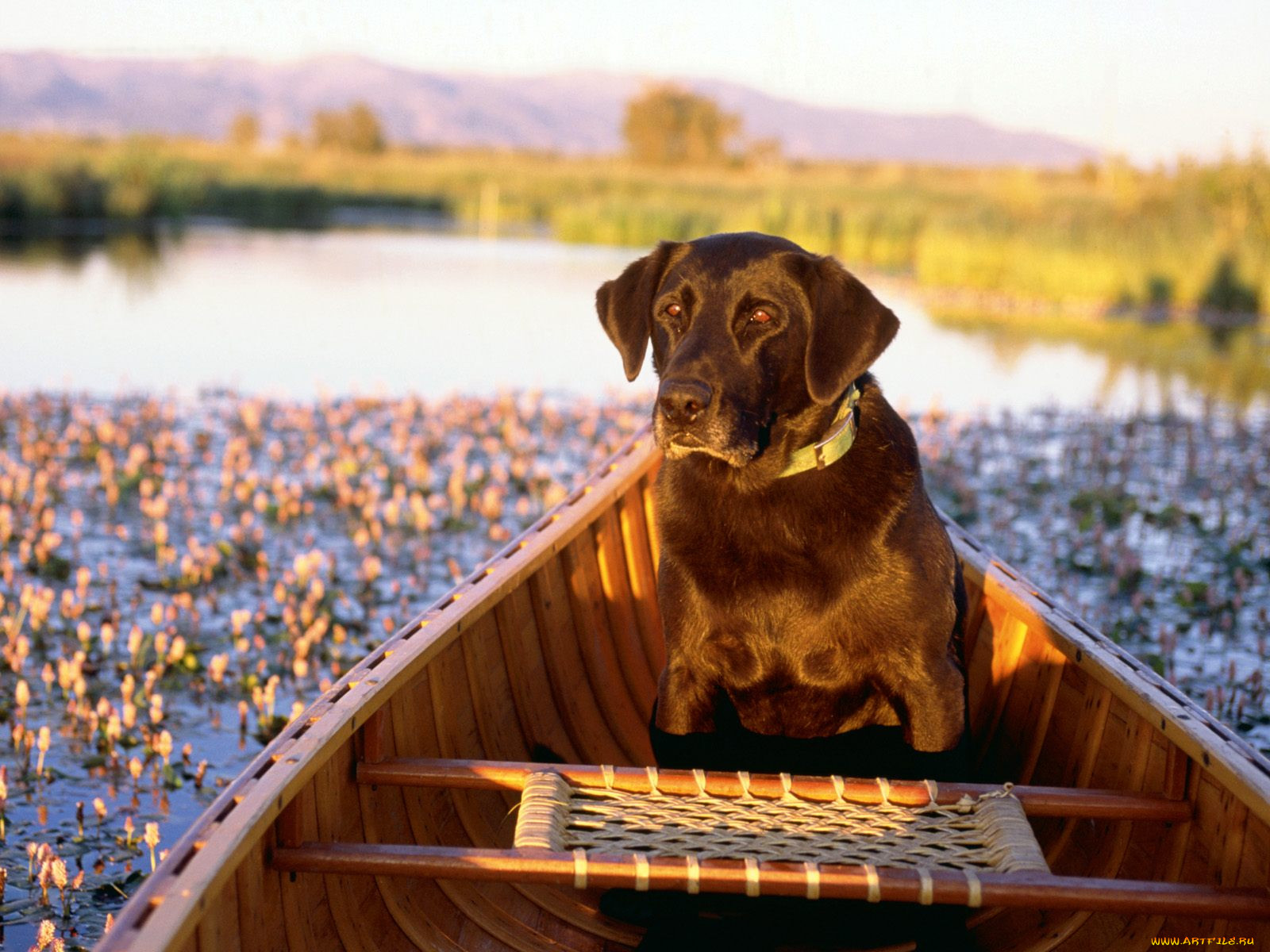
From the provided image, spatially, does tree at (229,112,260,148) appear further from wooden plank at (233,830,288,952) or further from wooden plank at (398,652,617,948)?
wooden plank at (233,830,288,952)

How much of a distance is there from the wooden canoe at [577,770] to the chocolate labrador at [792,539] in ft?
1.49

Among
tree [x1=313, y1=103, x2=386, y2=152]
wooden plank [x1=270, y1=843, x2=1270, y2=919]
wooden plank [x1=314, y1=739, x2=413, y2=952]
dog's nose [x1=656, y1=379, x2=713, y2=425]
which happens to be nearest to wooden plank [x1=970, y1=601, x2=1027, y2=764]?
dog's nose [x1=656, y1=379, x2=713, y2=425]

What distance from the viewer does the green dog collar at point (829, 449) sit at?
12.0 ft

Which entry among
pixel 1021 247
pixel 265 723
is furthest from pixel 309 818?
pixel 1021 247

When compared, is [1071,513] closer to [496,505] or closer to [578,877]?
[496,505]

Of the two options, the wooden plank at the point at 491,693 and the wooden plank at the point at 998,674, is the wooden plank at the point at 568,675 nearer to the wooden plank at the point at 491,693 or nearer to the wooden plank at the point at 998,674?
the wooden plank at the point at 491,693

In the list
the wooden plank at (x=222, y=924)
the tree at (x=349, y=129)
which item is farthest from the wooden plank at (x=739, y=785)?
the tree at (x=349, y=129)

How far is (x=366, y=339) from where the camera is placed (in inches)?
743

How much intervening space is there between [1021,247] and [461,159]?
146 feet

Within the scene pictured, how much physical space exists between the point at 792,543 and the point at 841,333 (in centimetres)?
60

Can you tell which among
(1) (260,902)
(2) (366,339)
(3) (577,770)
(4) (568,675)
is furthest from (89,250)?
(1) (260,902)

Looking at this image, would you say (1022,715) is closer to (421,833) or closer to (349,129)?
(421,833)

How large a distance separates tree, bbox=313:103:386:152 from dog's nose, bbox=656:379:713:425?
104 meters

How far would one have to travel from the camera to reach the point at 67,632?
21.2ft
